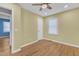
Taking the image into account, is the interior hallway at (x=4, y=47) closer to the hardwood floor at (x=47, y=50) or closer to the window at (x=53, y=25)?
the hardwood floor at (x=47, y=50)

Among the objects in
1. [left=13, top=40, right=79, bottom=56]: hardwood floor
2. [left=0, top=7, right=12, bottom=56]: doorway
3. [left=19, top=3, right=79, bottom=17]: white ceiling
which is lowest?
[left=13, top=40, right=79, bottom=56]: hardwood floor

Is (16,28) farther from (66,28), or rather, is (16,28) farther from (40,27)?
(66,28)

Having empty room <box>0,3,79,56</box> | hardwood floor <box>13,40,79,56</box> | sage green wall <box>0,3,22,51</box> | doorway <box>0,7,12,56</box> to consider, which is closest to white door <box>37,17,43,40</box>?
empty room <box>0,3,79,56</box>

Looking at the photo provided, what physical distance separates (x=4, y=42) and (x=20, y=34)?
1.25ft

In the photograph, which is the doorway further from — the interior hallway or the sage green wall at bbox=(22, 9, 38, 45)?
the sage green wall at bbox=(22, 9, 38, 45)

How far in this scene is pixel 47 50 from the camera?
2.01 metres

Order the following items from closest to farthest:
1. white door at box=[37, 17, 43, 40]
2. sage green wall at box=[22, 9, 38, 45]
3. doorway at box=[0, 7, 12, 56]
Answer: doorway at box=[0, 7, 12, 56] < sage green wall at box=[22, 9, 38, 45] < white door at box=[37, 17, 43, 40]

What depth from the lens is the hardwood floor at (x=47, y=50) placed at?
1924mm

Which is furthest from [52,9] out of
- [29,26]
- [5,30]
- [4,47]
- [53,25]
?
[4,47]

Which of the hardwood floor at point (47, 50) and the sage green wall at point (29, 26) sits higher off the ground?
the sage green wall at point (29, 26)

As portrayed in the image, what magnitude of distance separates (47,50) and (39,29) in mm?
529

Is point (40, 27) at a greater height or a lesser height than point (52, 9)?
lesser

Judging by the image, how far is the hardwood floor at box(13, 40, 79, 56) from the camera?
192cm

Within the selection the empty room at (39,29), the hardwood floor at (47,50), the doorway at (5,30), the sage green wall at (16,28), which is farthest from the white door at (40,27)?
the doorway at (5,30)
